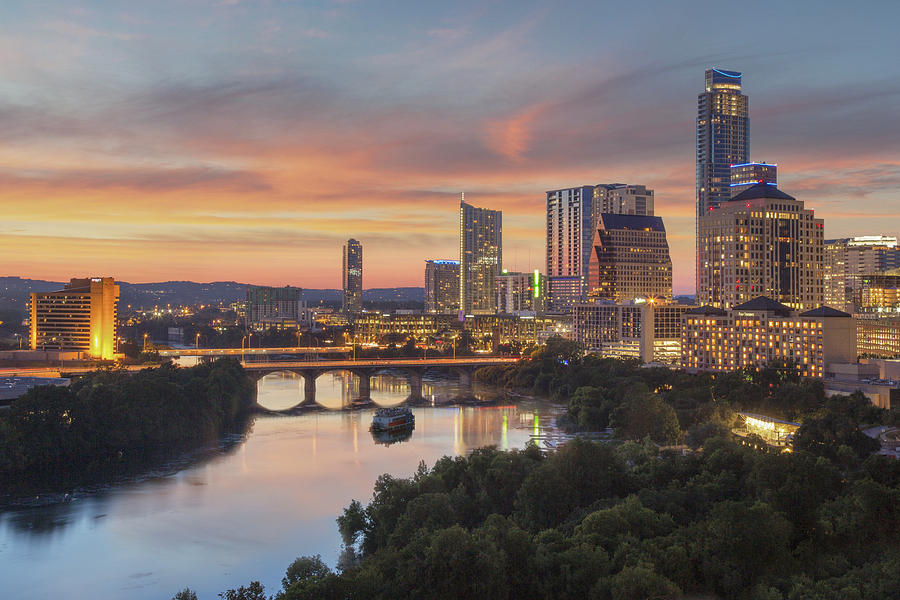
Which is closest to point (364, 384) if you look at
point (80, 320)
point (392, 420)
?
point (392, 420)

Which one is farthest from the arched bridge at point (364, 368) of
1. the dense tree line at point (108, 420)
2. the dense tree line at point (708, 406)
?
the dense tree line at point (708, 406)

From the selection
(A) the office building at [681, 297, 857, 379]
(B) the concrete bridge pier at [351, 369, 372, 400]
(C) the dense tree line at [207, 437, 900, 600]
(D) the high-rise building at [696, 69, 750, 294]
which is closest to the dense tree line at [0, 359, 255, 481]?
(B) the concrete bridge pier at [351, 369, 372, 400]

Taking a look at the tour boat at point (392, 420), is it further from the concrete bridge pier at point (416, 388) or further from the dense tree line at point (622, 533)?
the dense tree line at point (622, 533)

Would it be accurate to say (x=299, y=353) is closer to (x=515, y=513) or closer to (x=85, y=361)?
(x=85, y=361)

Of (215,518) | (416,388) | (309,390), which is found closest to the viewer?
(215,518)

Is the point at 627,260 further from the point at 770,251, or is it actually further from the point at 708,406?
the point at 708,406

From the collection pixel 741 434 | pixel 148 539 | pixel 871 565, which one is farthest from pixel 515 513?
pixel 741 434
